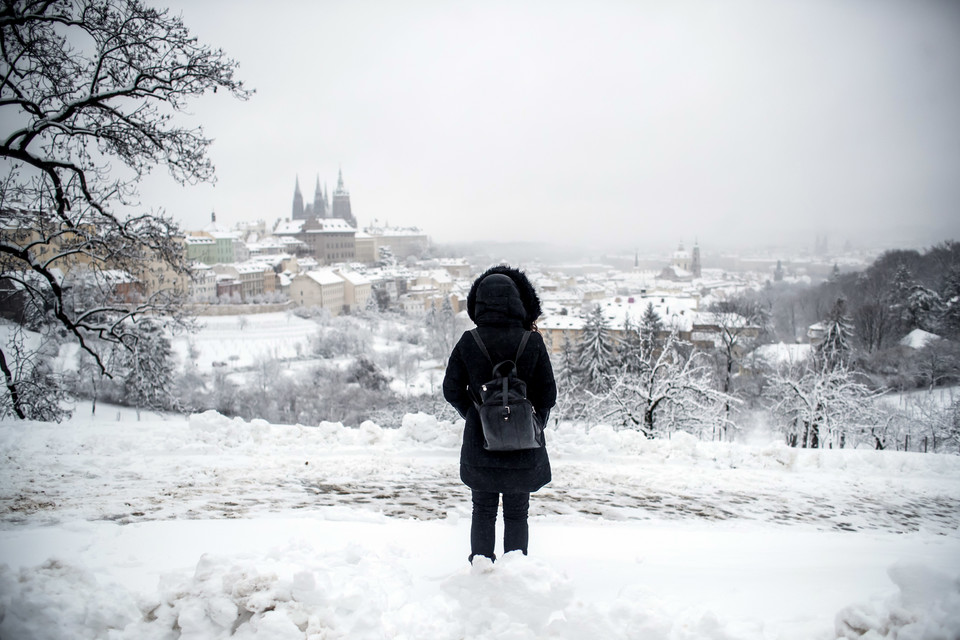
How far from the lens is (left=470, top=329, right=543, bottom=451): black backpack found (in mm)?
2844

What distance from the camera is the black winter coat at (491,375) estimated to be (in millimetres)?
2986

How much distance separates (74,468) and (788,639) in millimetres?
7081

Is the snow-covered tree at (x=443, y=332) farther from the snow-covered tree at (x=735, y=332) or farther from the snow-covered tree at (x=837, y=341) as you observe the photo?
the snow-covered tree at (x=837, y=341)

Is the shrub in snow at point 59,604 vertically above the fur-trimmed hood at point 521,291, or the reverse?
the fur-trimmed hood at point 521,291

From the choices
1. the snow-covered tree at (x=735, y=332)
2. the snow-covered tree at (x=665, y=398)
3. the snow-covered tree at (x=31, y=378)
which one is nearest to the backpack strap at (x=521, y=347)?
the snow-covered tree at (x=31, y=378)

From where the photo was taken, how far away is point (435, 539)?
12.8 ft

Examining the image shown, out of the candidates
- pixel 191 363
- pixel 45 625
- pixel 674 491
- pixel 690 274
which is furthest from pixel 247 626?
pixel 690 274

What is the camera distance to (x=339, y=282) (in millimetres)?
91500

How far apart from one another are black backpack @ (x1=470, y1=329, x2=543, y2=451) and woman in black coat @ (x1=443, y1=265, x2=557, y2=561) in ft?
0.34

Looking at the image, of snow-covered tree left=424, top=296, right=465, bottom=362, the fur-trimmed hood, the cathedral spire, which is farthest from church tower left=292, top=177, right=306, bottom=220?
the fur-trimmed hood

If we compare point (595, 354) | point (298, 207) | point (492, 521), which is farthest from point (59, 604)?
point (298, 207)

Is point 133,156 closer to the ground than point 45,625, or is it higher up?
higher up

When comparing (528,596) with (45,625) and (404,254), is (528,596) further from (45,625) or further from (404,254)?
(404,254)

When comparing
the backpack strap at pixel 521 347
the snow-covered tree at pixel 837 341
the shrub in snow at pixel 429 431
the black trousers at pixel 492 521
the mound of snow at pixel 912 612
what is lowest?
the snow-covered tree at pixel 837 341
